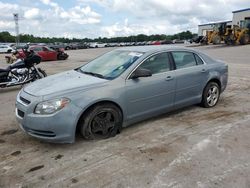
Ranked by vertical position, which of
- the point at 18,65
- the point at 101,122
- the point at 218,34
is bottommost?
the point at 101,122

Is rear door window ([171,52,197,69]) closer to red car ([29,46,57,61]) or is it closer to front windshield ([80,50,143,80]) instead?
front windshield ([80,50,143,80])

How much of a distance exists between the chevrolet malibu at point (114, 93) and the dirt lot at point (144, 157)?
10.6 inches

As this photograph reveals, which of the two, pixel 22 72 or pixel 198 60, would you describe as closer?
pixel 198 60

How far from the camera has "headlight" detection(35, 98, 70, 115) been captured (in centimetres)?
389

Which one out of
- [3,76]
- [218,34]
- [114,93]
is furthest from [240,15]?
[114,93]

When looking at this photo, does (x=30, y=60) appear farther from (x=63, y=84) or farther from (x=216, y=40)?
(x=216, y=40)

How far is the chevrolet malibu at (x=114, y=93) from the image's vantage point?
3932 millimetres

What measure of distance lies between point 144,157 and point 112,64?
6.32 feet

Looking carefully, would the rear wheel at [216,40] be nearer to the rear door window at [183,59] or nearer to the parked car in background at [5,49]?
the parked car in background at [5,49]

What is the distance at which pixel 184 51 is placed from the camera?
5535mm

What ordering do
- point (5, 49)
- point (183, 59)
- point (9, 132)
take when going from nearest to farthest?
point (9, 132)
point (183, 59)
point (5, 49)

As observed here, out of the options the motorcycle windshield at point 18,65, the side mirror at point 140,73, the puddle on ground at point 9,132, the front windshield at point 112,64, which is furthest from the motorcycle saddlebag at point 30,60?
the side mirror at point 140,73

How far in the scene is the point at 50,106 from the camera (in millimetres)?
3898

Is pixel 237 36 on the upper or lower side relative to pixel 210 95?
upper
